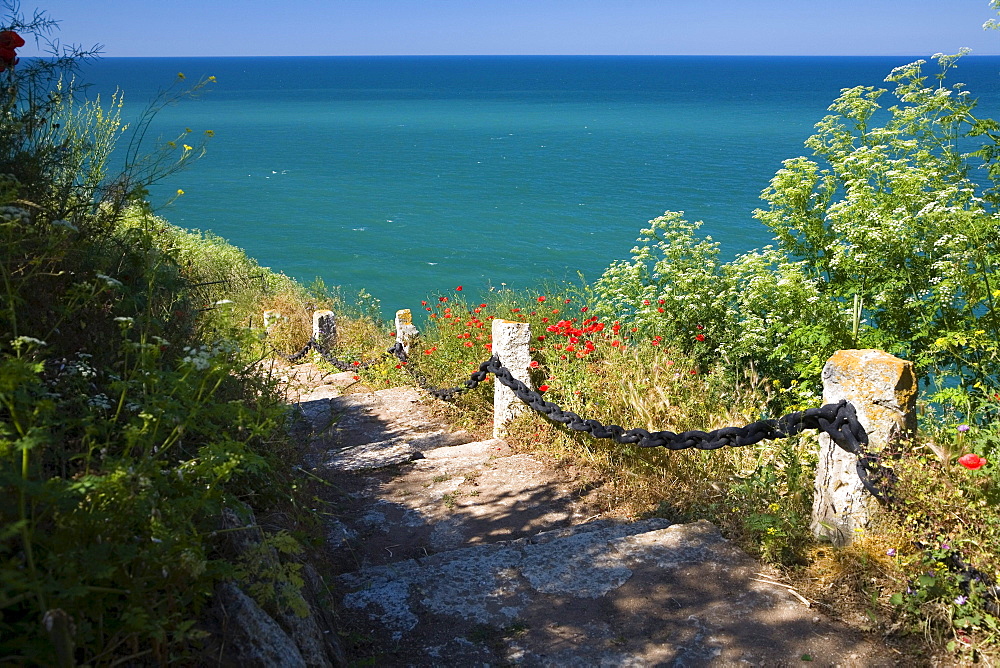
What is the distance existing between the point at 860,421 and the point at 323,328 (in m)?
8.44

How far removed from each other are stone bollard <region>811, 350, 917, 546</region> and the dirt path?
43 cm

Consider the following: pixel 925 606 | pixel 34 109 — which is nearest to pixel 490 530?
pixel 925 606

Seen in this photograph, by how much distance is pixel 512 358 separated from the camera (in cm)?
639

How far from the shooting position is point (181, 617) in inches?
85.0

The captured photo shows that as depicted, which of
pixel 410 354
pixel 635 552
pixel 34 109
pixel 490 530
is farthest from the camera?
pixel 410 354

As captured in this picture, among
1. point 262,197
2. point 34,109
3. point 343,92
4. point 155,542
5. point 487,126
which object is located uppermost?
point 343,92

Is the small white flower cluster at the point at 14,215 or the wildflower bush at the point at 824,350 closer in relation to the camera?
the small white flower cluster at the point at 14,215

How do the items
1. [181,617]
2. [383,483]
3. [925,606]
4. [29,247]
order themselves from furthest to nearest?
1. [383,483]
2. [29,247]
3. [925,606]
4. [181,617]

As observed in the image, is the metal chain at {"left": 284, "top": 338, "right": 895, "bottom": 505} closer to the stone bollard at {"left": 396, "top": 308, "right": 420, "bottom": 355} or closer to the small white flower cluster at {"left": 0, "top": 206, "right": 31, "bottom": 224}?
the small white flower cluster at {"left": 0, "top": 206, "right": 31, "bottom": 224}

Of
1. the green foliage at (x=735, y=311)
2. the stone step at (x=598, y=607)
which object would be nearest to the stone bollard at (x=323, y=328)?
the green foliage at (x=735, y=311)

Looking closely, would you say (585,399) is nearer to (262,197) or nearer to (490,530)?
(490,530)

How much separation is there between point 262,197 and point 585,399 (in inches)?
1365

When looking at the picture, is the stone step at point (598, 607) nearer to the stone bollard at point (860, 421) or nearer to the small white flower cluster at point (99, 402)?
the stone bollard at point (860, 421)

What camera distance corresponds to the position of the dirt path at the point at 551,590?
9.98 feet
